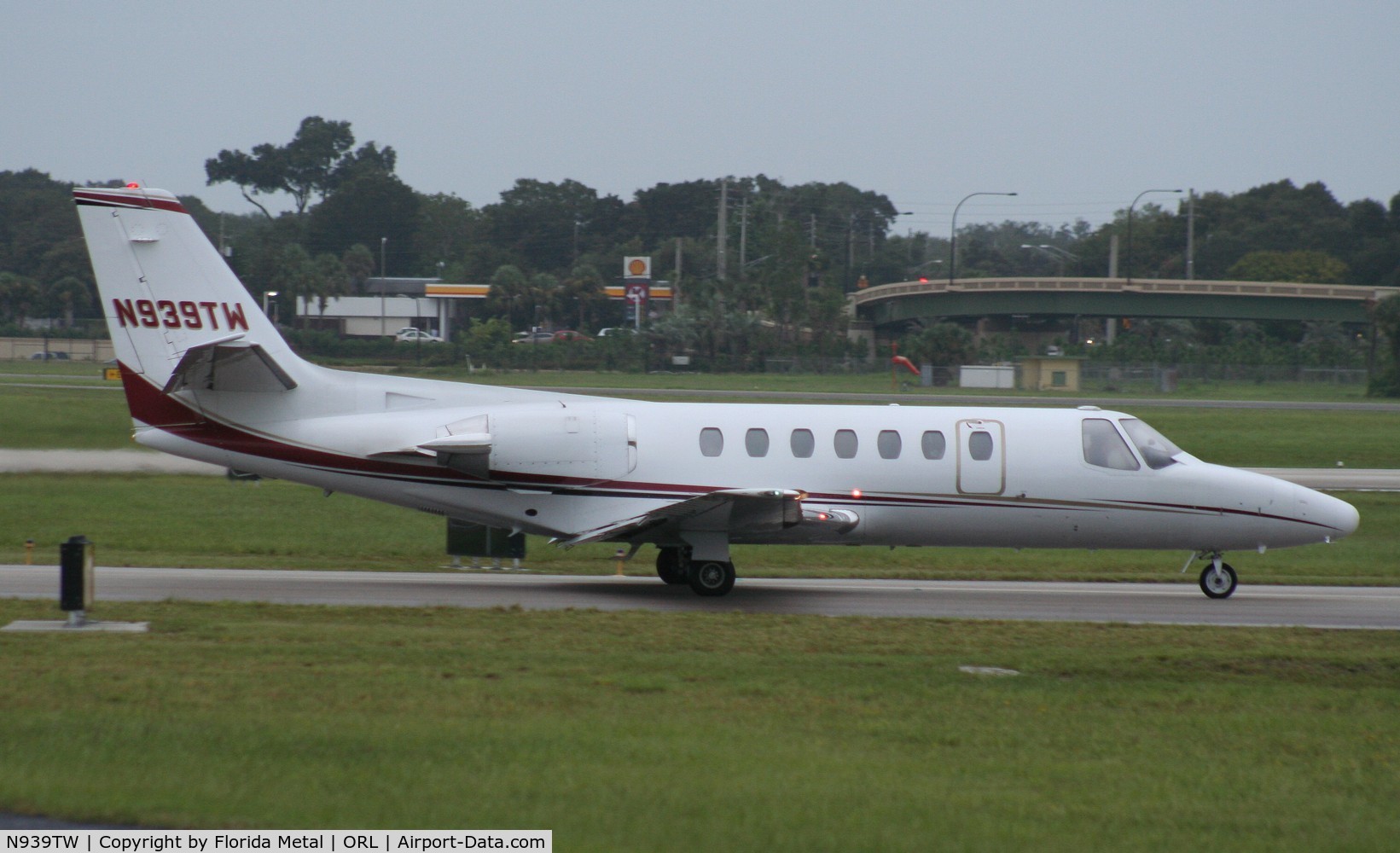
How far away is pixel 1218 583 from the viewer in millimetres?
19562

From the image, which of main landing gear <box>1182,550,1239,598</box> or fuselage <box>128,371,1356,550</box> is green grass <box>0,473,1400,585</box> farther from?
fuselage <box>128,371,1356,550</box>

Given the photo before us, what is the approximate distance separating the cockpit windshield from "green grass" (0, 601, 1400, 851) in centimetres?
466

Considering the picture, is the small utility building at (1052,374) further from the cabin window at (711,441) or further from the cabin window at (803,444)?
the cabin window at (711,441)

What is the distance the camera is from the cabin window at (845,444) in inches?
737

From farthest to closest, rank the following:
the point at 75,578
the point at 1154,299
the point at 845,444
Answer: the point at 1154,299, the point at 845,444, the point at 75,578

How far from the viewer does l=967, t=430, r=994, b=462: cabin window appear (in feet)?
62.2

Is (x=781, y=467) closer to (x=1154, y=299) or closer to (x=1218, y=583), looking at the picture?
(x=1218, y=583)

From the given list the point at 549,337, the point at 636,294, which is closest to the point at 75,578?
the point at 549,337

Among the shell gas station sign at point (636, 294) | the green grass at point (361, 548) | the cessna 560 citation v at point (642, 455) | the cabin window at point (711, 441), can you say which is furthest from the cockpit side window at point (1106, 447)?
the shell gas station sign at point (636, 294)

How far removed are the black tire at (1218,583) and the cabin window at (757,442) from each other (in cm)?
714

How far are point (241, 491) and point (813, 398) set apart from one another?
74.2 feet

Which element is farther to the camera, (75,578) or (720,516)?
(720,516)

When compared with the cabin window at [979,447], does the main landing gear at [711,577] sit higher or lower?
lower

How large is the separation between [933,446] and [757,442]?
8.62 ft
